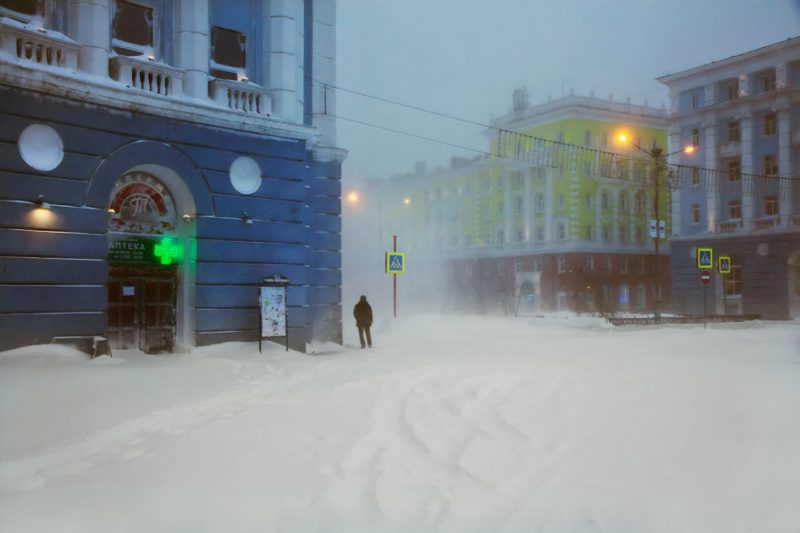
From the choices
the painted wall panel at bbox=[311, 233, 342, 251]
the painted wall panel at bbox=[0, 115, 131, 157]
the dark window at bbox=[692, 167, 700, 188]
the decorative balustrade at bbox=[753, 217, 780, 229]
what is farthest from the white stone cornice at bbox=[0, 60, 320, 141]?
the dark window at bbox=[692, 167, 700, 188]

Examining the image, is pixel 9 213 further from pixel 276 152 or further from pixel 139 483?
pixel 139 483

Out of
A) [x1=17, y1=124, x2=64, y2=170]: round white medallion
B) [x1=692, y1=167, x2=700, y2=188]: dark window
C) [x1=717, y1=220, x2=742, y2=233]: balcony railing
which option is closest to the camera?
[x1=17, y1=124, x2=64, y2=170]: round white medallion

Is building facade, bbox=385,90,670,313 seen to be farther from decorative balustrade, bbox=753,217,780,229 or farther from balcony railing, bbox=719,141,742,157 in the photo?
decorative balustrade, bbox=753,217,780,229

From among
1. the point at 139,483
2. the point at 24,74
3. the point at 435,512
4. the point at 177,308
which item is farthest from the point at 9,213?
the point at 435,512

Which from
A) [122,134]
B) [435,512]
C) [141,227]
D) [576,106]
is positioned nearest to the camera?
[435,512]

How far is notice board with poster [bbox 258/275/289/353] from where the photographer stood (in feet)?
55.1

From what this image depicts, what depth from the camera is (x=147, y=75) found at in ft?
51.1

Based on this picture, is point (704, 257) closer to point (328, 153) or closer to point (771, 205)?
point (771, 205)

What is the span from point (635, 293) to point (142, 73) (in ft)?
155

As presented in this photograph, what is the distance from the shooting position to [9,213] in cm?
1305

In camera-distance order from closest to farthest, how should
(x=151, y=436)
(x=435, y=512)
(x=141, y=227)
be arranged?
(x=435, y=512)
(x=151, y=436)
(x=141, y=227)

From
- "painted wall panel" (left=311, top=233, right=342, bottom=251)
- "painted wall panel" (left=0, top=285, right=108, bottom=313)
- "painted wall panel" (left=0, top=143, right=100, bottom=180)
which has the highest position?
"painted wall panel" (left=0, top=143, right=100, bottom=180)

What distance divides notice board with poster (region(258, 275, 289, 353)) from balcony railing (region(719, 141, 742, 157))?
111 ft

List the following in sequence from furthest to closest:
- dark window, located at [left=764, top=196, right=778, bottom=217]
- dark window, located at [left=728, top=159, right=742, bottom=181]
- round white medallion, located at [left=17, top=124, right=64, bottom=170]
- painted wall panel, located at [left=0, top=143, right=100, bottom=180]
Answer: dark window, located at [left=728, top=159, right=742, bottom=181], dark window, located at [left=764, top=196, right=778, bottom=217], round white medallion, located at [left=17, top=124, right=64, bottom=170], painted wall panel, located at [left=0, top=143, right=100, bottom=180]
